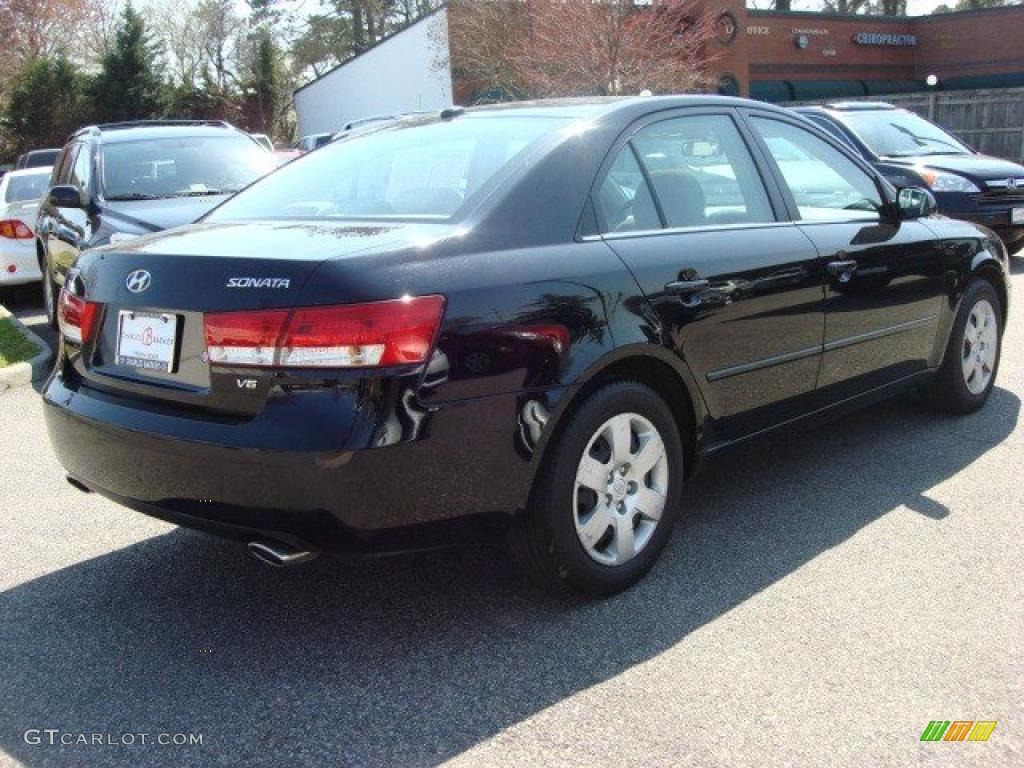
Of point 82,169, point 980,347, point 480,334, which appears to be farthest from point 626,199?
point 82,169

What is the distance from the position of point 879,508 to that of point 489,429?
205cm

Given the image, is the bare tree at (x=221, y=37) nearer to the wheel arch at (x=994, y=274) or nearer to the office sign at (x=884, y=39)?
the office sign at (x=884, y=39)

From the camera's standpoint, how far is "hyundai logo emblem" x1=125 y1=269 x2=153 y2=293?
3.06 m

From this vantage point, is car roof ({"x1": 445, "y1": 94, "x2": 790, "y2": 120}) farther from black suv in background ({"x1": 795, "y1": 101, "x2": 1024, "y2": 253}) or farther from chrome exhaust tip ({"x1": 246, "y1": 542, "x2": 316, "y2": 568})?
black suv in background ({"x1": 795, "y1": 101, "x2": 1024, "y2": 253})

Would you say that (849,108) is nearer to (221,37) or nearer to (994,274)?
(994,274)

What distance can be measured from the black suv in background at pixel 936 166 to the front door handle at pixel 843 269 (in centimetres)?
584

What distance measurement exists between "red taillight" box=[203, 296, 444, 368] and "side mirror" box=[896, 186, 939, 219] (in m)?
2.85

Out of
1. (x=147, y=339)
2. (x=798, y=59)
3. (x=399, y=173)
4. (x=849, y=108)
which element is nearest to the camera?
(x=147, y=339)

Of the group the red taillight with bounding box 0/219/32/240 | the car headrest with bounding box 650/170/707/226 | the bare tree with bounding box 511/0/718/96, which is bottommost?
the red taillight with bounding box 0/219/32/240

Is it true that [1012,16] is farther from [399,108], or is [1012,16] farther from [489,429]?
[489,429]

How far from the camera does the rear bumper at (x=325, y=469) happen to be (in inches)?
107

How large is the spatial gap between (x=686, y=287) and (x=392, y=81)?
32.2 m

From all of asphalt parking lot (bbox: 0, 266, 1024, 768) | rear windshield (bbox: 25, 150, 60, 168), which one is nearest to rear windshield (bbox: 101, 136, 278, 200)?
asphalt parking lot (bbox: 0, 266, 1024, 768)

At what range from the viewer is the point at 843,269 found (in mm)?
4266
